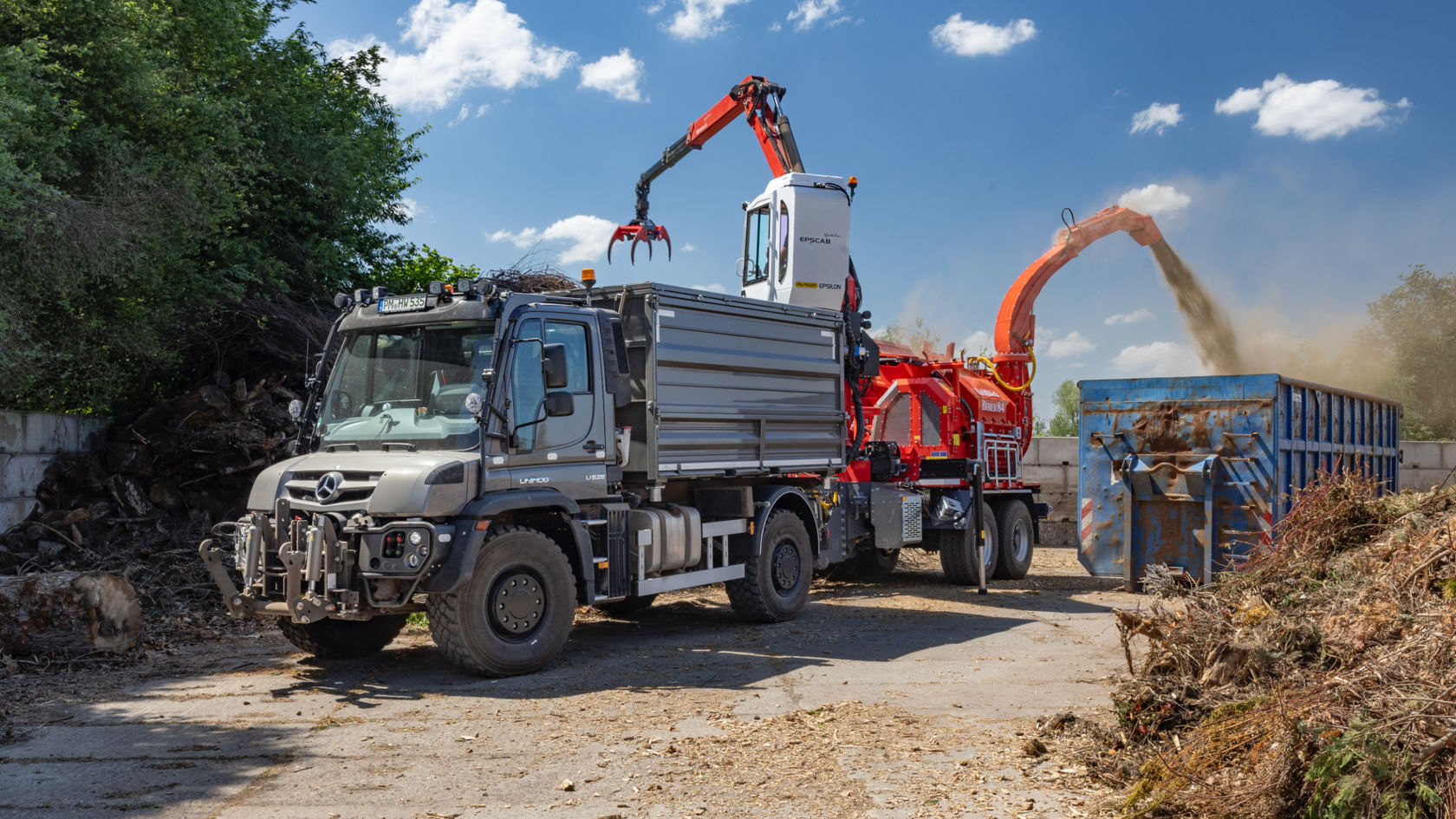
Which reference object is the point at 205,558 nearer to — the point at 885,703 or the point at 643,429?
the point at 643,429

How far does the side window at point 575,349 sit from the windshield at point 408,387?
586 millimetres

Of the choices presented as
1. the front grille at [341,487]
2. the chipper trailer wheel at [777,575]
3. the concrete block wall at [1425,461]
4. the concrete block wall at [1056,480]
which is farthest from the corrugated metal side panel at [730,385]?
the concrete block wall at [1425,461]

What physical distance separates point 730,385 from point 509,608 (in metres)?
3.14

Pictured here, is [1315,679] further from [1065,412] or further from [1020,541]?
[1065,412]

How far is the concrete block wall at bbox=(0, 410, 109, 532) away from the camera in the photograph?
1123cm

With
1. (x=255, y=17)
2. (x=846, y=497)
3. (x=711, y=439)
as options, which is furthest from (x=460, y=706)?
(x=255, y=17)

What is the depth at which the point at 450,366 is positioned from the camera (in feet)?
26.3

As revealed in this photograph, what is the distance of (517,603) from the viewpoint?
25.9 ft

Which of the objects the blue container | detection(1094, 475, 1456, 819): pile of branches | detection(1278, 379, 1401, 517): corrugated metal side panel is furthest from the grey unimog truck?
detection(1278, 379, 1401, 517): corrugated metal side panel

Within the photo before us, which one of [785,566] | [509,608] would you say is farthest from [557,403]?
[785,566]

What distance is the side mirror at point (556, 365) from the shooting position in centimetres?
797

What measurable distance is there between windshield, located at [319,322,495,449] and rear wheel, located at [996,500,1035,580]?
8.65 meters

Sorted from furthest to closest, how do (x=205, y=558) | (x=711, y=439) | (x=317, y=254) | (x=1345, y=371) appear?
(x=1345, y=371) → (x=317, y=254) → (x=711, y=439) → (x=205, y=558)

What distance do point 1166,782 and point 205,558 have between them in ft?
21.5
